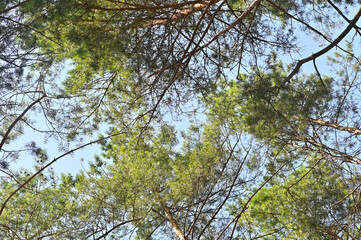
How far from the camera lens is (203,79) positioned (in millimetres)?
5387

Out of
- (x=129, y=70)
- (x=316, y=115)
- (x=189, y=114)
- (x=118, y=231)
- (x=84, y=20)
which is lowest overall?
(x=316, y=115)

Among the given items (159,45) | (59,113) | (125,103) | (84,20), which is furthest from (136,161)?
(84,20)

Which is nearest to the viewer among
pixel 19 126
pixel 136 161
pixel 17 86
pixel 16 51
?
pixel 16 51

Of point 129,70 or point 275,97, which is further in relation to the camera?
point 129,70

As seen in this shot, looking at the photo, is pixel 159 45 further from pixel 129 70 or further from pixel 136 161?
pixel 136 161

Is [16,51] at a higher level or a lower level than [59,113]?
lower

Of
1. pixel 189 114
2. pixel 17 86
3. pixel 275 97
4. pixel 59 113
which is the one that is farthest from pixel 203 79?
pixel 17 86

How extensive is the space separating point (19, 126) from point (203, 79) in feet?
9.25

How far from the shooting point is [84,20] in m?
4.80

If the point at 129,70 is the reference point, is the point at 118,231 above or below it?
below

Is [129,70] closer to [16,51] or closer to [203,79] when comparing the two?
[203,79]

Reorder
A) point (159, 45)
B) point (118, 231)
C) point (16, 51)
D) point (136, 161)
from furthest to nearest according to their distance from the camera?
point (136, 161), point (118, 231), point (159, 45), point (16, 51)

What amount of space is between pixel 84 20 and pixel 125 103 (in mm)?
1612

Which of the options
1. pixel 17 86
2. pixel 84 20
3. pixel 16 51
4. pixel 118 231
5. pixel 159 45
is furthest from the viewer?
pixel 118 231
